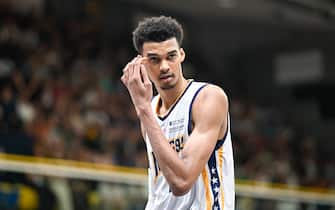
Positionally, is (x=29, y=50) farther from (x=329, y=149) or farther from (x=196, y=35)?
(x=329, y=149)

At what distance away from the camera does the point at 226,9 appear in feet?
63.0

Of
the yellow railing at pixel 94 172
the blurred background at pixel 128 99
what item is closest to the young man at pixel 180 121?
the blurred background at pixel 128 99

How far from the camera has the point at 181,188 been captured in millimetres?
4062

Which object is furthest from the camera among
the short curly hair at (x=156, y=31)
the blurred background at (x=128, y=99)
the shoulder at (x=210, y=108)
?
the blurred background at (x=128, y=99)

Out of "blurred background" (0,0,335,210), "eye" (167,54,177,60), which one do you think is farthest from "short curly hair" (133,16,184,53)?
"blurred background" (0,0,335,210)

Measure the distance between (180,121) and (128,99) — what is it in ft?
34.5

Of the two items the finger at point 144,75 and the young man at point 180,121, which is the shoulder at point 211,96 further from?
the finger at point 144,75

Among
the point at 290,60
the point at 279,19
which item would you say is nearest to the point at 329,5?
the point at 279,19

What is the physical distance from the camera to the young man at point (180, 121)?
13.5 feet

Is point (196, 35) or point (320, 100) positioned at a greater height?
point (196, 35)

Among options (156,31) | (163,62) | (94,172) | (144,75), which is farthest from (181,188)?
(94,172)

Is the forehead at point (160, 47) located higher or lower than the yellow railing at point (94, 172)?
higher

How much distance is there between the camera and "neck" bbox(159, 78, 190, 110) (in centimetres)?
451

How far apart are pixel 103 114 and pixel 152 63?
9.09 m
